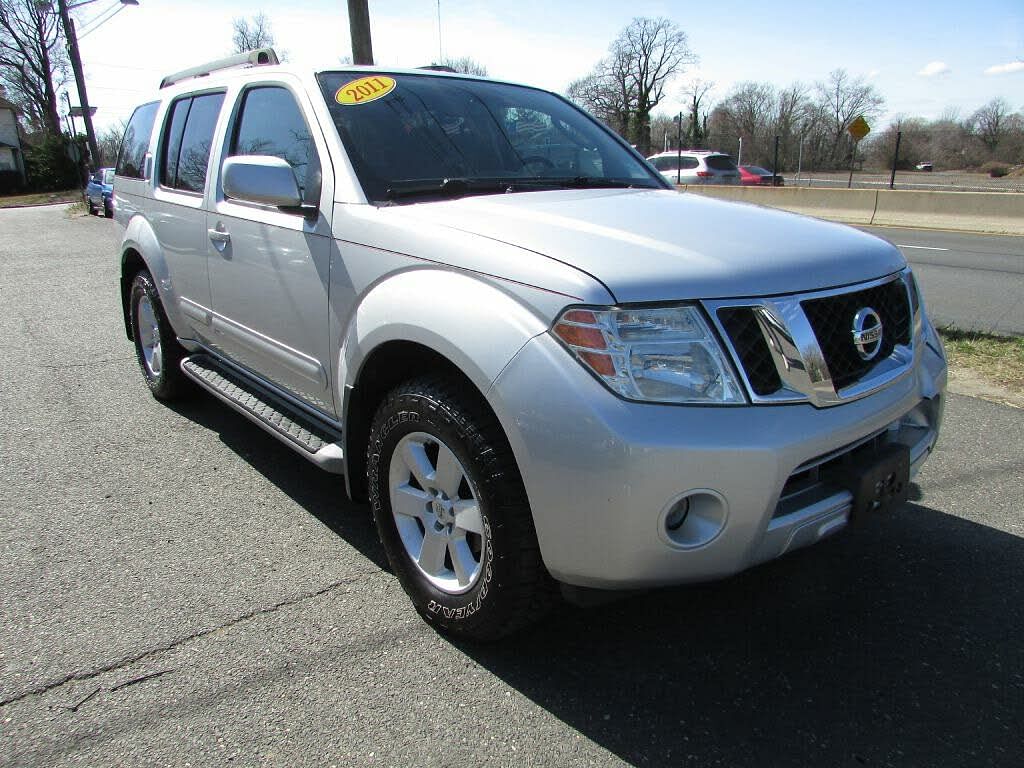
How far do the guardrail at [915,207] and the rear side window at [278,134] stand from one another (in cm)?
1186

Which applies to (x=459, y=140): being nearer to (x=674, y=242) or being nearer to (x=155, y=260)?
(x=674, y=242)

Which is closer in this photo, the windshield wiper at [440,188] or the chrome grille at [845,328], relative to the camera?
the chrome grille at [845,328]

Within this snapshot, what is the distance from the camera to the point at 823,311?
2.15m

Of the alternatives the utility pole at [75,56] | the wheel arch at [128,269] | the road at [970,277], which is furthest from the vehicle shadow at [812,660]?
the utility pole at [75,56]

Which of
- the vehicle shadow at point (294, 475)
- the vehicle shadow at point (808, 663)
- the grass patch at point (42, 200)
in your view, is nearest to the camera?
the vehicle shadow at point (808, 663)

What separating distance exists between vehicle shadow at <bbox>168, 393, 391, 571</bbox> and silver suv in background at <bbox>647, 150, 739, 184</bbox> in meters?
20.9

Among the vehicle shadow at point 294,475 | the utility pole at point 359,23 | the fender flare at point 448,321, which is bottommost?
the vehicle shadow at point 294,475

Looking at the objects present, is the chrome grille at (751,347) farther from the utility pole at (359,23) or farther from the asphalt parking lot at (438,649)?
the utility pole at (359,23)

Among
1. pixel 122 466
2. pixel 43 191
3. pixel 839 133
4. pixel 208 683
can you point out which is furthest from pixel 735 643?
pixel 43 191

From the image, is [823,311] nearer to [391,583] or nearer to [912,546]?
[912,546]

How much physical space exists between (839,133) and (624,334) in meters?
56.9

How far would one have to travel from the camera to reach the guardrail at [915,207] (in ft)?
48.5

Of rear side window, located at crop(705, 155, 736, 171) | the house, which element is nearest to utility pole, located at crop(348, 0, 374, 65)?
rear side window, located at crop(705, 155, 736, 171)

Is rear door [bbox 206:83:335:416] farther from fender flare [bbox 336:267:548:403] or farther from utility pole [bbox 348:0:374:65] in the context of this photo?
utility pole [bbox 348:0:374:65]
